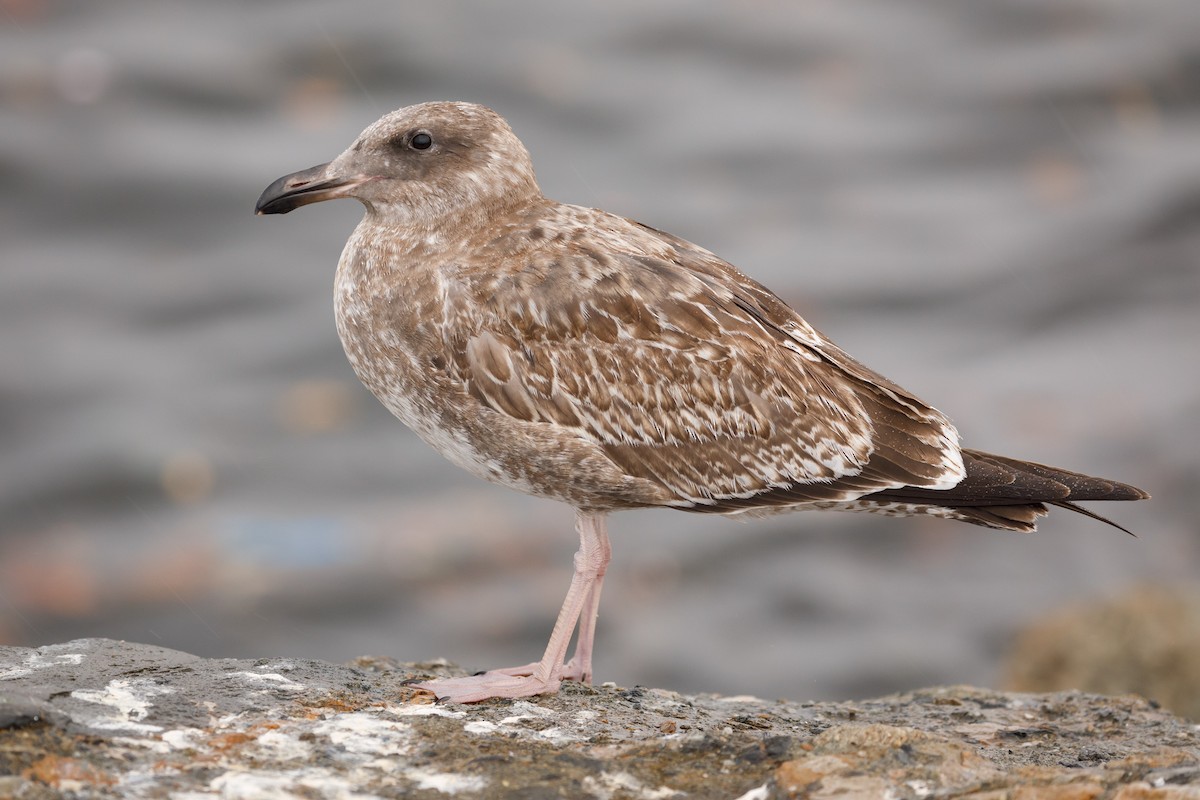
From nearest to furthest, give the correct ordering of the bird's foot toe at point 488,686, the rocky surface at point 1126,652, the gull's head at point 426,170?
the bird's foot toe at point 488,686
the gull's head at point 426,170
the rocky surface at point 1126,652

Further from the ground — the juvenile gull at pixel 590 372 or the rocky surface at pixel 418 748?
the juvenile gull at pixel 590 372

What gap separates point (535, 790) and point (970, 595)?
9.89 metres

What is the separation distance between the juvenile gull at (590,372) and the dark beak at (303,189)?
1cm

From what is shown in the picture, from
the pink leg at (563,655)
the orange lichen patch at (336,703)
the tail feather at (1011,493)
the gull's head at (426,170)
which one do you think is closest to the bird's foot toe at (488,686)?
the pink leg at (563,655)

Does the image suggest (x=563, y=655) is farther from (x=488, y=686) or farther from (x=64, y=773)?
(x=64, y=773)

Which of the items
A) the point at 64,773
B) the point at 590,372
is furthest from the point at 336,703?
the point at 590,372

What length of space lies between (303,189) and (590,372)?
5.57ft

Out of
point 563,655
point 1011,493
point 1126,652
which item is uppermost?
point 1011,493

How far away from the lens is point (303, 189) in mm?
6770

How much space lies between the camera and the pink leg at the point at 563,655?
19.1ft

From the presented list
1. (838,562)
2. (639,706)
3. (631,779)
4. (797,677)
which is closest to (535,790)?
(631,779)

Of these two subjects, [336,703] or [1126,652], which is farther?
[1126,652]

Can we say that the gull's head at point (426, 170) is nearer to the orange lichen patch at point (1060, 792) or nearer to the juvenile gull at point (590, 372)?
the juvenile gull at point (590, 372)

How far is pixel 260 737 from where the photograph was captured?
478 cm
